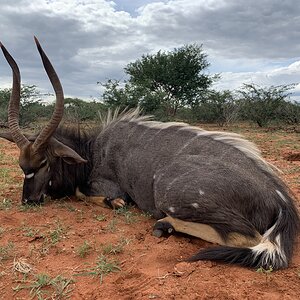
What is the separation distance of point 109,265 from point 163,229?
2.81 feet

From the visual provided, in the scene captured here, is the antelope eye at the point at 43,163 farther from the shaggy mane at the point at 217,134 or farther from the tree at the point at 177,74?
the tree at the point at 177,74

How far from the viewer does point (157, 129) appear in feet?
15.9

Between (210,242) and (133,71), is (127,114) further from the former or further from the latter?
(133,71)

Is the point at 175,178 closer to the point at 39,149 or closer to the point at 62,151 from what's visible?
the point at 62,151

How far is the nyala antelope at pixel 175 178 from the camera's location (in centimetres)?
321

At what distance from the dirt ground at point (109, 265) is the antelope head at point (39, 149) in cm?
37

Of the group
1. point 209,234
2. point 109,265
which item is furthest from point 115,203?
point 109,265

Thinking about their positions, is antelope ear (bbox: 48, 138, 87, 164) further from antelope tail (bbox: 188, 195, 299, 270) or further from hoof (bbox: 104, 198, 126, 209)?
antelope tail (bbox: 188, 195, 299, 270)

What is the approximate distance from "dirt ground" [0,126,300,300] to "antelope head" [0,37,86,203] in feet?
1.20

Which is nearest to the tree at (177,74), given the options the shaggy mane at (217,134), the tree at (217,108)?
the tree at (217,108)

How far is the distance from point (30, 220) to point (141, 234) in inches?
51.5

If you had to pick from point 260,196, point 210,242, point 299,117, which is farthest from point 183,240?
point 299,117

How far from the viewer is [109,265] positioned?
2934 mm

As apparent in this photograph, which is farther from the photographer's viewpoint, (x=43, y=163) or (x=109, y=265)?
(x=43, y=163)
